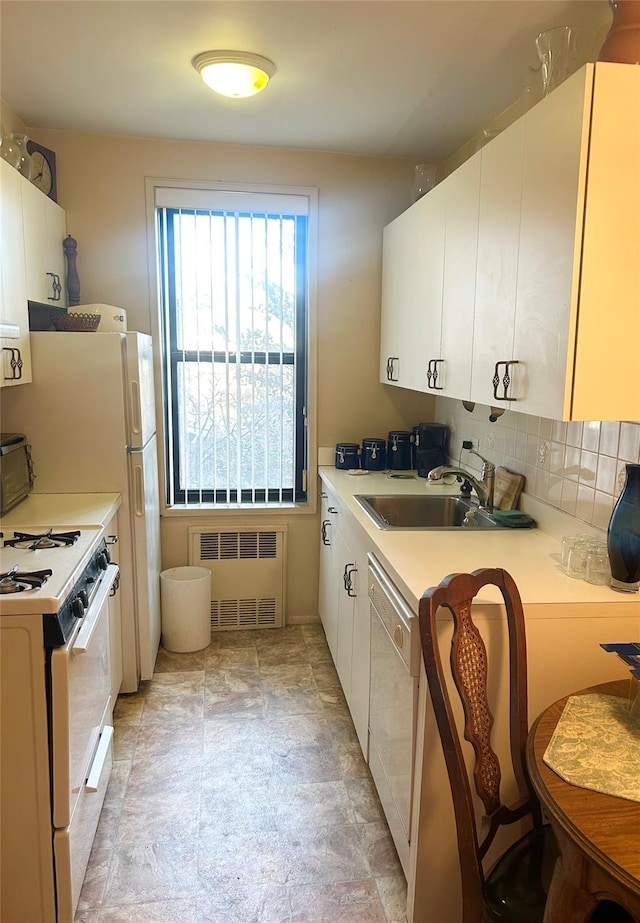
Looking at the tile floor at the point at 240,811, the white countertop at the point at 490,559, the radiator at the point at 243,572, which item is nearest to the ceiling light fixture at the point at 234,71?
the white countertop at the point at 490,559

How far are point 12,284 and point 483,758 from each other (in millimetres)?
2192

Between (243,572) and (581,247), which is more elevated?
(581,247)

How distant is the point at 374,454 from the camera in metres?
3.36

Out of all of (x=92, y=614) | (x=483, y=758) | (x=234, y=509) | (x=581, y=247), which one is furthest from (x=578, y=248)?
(x=234, y=509)

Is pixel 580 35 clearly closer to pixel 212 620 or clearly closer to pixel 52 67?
pixel 52 67

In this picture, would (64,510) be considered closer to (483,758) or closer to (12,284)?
(12,284)

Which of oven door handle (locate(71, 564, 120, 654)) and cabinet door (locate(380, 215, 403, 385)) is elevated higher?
cabinet door (locate(380, 215, 403, 385))

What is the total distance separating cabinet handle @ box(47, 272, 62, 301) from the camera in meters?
2.83

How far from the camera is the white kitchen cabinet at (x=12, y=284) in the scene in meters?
2.18

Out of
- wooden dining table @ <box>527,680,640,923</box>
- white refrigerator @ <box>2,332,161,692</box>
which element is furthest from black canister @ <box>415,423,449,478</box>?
wooden dining table @ <box>527,680,640,923</box>

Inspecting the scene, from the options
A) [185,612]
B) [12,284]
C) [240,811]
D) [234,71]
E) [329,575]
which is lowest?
[240,811]

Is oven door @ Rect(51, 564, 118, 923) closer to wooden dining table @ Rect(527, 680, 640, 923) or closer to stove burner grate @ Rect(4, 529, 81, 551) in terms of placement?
stove burner grate @ Rect(4, 529, 81, 551)

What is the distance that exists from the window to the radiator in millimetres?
204

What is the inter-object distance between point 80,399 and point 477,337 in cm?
165
